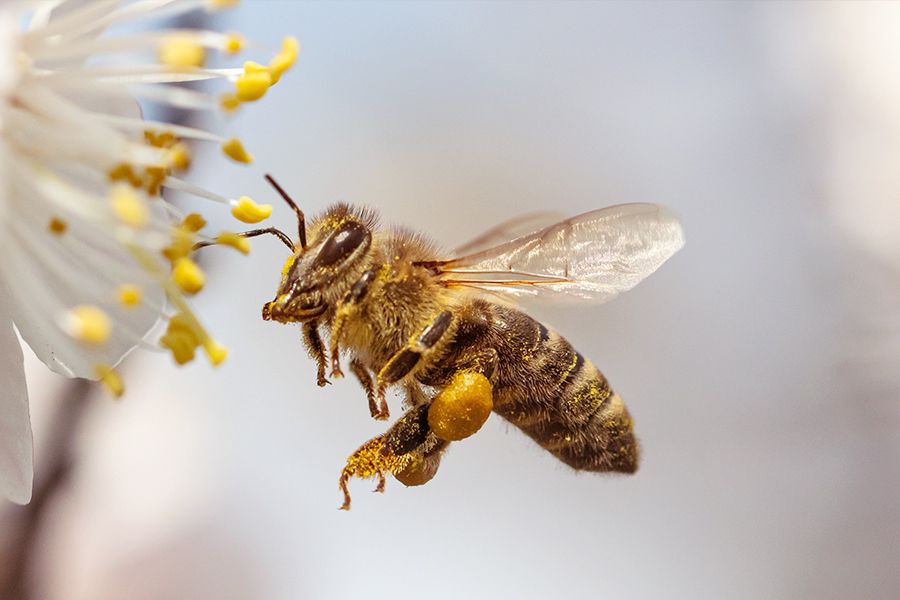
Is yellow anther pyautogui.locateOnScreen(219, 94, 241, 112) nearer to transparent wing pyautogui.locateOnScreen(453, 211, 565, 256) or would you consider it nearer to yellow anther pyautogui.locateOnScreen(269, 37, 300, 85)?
yellow anther pyautogui.locateOnScreen(269, 37, 300, 85)

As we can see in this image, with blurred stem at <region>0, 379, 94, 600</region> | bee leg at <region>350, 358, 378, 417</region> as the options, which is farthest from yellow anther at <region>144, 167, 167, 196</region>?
blurred stem at <region>0, 379, 94, 600</region>

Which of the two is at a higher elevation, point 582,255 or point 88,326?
point 582,255

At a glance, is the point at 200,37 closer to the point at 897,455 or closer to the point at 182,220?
the point at 182,220

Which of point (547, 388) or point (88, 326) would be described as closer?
point (88, 326)

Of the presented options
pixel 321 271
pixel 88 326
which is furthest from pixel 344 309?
pixel 88 326

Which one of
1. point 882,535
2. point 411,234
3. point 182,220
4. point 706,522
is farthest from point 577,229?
point 882,535

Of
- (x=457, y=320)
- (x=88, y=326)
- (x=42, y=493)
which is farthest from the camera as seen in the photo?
(x=42, y=493)

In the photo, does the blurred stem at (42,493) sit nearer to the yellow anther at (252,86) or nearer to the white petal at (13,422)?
the white petal at (13,422)

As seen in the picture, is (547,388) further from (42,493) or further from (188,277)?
(42,493)

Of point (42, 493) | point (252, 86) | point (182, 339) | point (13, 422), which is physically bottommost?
point (42, 493)
